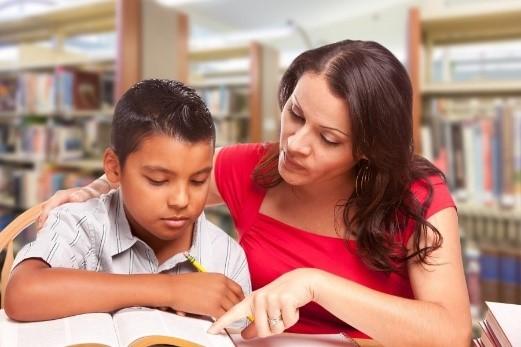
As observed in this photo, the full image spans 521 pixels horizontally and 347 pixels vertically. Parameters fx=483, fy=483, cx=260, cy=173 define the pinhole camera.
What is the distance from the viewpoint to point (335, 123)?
2.63 ft

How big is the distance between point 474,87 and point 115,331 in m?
1.74

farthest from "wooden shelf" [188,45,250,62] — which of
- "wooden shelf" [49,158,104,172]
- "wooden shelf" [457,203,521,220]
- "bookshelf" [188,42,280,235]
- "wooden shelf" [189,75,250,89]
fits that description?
"wooden shelf" [457,203,521,220]

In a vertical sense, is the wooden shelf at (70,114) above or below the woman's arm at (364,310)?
above

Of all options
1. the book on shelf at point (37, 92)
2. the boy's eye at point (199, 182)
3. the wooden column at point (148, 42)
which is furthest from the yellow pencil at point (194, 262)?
the book on shelf at point (37, 92)

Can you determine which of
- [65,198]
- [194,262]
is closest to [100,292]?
[194,262]

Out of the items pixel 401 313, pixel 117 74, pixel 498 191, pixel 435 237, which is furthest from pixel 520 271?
pixel 117 74

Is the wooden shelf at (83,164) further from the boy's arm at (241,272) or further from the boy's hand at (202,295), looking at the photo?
the boy's hand at (202,295)

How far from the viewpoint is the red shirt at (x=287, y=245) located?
2.90 ft

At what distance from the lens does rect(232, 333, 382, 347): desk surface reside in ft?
2.21

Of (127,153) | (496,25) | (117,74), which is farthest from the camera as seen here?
(117,74)

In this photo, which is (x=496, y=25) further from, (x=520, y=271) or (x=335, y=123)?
(x=335, y=123)

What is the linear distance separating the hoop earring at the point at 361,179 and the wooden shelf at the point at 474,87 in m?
1.13

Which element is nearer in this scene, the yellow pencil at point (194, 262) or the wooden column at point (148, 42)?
the yellow pencil at point (194, 262)

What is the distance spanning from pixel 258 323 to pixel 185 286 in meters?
0.12
